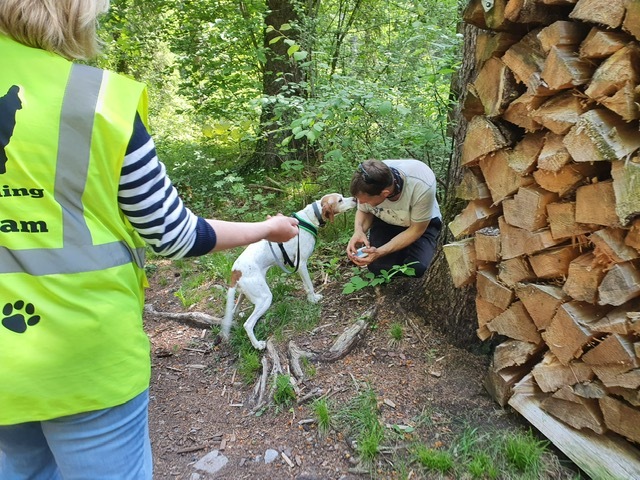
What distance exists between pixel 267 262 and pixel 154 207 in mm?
2830

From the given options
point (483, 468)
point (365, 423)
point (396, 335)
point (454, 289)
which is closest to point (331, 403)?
point (365, 423)

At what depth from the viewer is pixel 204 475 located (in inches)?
99.3

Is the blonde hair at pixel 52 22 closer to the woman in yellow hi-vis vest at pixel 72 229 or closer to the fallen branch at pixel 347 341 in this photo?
the woman in yellow hi-vis vest at pixel 72 229

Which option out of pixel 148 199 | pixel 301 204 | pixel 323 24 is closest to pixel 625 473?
pixel 148 199

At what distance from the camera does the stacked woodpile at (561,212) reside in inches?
66.2

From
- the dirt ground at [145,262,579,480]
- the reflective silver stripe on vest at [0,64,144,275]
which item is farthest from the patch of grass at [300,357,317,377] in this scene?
the reflective silver stripe on vest at [0,64,144,275]

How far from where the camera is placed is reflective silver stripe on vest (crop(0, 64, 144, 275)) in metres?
1.04

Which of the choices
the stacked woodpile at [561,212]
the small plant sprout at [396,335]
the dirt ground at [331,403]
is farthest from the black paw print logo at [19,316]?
the small plant sprout at [396,335]

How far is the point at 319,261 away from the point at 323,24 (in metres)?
3.49

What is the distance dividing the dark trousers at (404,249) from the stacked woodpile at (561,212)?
133cm

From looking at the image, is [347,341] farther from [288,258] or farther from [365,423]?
[288,258]

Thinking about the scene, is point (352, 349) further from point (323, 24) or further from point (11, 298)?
point (323, 24)

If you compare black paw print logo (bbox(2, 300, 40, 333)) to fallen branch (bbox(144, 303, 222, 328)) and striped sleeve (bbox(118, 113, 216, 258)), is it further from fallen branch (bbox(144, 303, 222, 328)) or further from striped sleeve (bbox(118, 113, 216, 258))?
fallen branch (bbox(144, 303, 222, 328))

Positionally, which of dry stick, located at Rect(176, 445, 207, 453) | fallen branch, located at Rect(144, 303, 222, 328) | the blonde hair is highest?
the blonde hair
